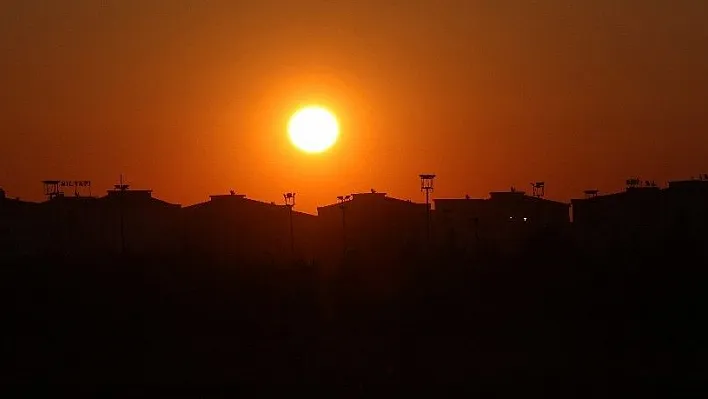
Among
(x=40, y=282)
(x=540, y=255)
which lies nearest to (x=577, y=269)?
(x=540, y=255)

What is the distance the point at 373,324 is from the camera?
27.3 m

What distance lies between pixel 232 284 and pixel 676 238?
13094 millimetres

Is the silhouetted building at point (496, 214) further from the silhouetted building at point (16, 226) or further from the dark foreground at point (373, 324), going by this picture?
the dark foreground at point (373, 324)

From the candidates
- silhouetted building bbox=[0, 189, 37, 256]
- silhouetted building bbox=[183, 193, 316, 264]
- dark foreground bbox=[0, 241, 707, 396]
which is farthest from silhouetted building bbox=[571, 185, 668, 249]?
silhouetted building bbox=[0, 189, 37, 256]

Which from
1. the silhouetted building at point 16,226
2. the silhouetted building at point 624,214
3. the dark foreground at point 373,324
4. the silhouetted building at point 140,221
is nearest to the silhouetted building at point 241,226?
the silhouetted building at point 140,221

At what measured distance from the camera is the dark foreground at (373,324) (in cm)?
2295

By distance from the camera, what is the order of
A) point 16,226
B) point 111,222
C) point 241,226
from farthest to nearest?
point 241,226
point 111,222
point 16,226

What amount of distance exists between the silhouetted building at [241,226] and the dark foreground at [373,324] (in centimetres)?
2102

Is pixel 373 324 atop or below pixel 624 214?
below

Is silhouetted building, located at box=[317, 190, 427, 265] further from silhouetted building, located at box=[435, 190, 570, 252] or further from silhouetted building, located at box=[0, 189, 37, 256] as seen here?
silhouetted building, located at box=[0, 189, 37, 256]

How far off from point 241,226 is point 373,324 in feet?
98.8

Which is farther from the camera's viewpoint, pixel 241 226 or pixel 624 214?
pixel 241 226

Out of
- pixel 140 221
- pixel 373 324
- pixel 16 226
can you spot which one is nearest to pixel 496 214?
pixel 140 221

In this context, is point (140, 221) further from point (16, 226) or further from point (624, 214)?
point (624, 214)
